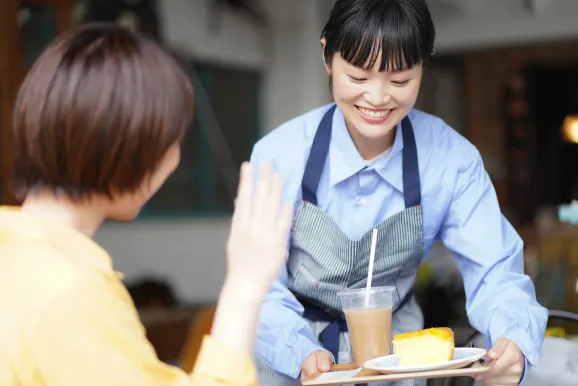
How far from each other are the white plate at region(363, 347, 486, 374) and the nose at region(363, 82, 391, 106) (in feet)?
1.64

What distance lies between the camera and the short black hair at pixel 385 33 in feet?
5.55

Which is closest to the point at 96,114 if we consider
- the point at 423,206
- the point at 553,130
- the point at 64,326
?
the point at 64,326

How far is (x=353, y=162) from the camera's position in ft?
6.21

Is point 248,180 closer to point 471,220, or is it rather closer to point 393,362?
point 393,362

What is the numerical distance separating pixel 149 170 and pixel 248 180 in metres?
0.15

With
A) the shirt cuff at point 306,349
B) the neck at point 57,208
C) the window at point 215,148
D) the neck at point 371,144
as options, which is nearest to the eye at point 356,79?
the neck at point 371,144

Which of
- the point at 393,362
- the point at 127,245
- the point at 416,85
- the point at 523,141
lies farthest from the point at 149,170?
the point at 523,141

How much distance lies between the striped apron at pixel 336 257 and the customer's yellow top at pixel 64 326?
2.45 ft

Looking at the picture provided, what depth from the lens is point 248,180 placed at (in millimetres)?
1252

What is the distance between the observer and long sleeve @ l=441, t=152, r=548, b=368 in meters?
1.73

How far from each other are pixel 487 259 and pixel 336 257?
0.32 meters

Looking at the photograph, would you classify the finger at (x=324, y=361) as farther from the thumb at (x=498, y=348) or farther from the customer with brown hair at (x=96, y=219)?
the customer with brown hair at (x=96, y=219)

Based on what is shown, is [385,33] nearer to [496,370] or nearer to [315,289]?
[315,289]

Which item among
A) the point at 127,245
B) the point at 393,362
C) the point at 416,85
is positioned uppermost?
the point at 416,85
